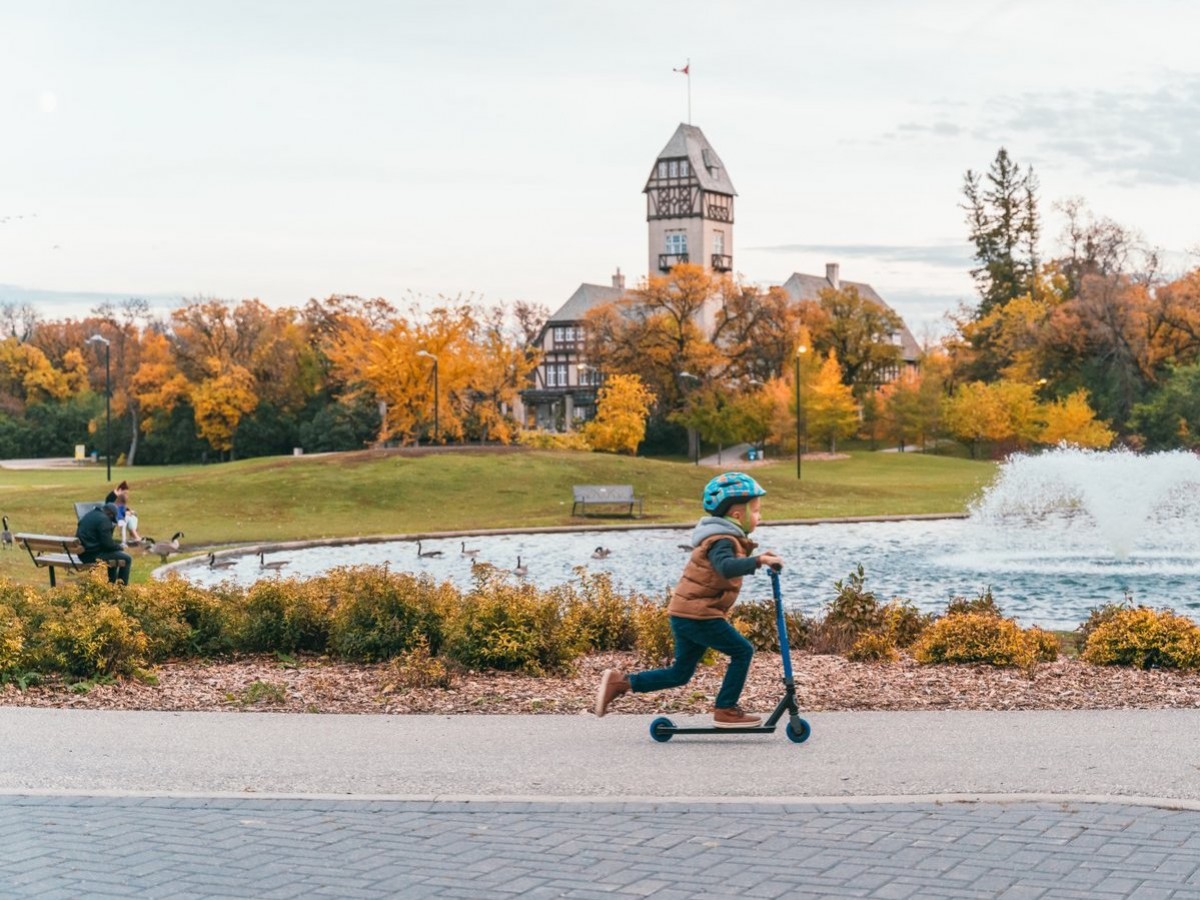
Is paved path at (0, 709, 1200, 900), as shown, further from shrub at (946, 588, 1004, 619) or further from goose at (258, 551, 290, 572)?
goose at (258, 551, 290, 572)

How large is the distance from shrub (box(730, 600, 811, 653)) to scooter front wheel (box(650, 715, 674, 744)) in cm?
425

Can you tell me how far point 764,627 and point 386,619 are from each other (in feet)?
11.8

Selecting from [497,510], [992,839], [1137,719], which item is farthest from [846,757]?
[497,510]

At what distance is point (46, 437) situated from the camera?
4016 inches

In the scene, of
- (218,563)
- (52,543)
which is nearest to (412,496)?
(218,563)

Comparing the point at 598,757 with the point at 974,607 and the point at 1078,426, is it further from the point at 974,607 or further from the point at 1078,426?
the point at 1078,426

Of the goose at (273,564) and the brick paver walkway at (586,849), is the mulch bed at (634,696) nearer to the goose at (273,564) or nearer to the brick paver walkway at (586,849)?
the brick paver walkway at (586,849)

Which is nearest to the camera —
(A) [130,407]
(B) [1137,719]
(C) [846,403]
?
(B) [1137,719]

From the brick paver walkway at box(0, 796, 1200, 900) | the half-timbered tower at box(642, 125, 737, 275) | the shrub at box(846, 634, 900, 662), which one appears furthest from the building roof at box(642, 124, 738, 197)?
the brick paver walkway at box(0, 796, 1200, 900)

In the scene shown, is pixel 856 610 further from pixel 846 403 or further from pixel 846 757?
pixel 846 403

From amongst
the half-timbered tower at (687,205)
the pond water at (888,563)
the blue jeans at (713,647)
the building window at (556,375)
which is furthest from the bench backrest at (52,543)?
the building window at (556,375)

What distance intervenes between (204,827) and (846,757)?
12.3 feet

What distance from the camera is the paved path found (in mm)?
6148

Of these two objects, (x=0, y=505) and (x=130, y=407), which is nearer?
(x=0, y=505)
